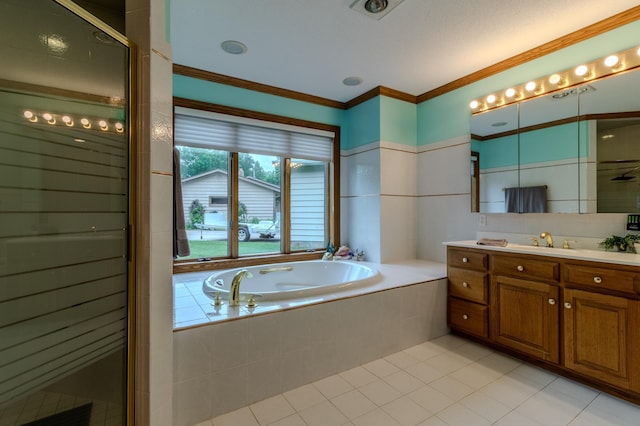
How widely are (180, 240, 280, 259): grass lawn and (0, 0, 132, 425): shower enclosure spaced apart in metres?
1.69

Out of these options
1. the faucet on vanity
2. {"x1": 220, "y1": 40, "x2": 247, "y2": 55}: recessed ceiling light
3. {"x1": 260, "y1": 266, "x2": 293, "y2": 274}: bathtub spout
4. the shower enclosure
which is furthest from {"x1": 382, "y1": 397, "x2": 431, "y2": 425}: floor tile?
{"x1": 220, "y1": 40, "x2": 247, "y2": 55}: recessed ceiling light

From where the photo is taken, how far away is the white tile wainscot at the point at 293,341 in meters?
1.56

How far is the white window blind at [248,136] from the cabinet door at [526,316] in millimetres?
2322

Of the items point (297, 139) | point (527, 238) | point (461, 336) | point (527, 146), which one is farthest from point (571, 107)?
point (297, 139)

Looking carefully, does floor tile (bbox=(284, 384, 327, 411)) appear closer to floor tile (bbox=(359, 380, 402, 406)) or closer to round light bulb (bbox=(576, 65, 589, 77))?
floor tile (bbox=(359, 380, 402, 406))

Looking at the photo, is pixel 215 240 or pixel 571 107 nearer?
pixel 571 107

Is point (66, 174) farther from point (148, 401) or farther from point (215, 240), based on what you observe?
point (215, 240)

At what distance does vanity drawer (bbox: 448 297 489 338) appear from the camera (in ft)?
7.70

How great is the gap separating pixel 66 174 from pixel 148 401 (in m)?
0.99

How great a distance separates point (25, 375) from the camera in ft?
3.40

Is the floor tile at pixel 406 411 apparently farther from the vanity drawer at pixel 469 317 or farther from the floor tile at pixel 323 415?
the vanity drawer at pixel 469 317

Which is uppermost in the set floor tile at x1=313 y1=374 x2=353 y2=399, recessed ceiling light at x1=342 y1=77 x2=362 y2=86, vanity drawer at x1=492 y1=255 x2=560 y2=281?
recessed ceiling light at x1=342 y1=77 x2=362 y2=86

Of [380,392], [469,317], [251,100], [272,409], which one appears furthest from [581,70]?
[272,409]

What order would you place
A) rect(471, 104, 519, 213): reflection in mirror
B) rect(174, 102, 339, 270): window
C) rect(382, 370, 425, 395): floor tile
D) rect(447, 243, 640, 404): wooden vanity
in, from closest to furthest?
1. rect(447, 243, 640, 404): wooden vanity
2. rect(382, 370, 425, 395): floor tile
3. rect(471, 104, 519, 213): reflection in mirror
4. rect(174, 102, 339, 270): window
